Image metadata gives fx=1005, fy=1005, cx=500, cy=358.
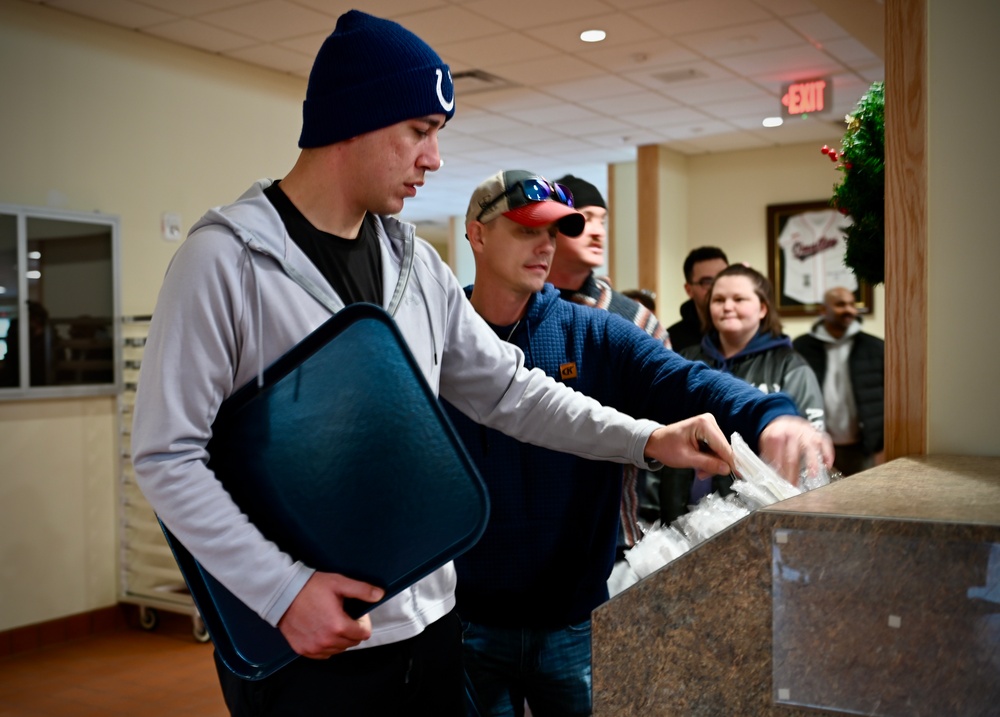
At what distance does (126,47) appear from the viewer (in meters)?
5.63

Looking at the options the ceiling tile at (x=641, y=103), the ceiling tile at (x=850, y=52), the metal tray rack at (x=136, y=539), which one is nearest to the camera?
the metal tray rack at (x=136, y=539)

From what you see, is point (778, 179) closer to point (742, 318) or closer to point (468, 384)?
point (742, 318)

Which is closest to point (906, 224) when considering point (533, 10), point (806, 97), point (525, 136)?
point (533, 10)

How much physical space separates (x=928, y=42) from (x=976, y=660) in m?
1.06

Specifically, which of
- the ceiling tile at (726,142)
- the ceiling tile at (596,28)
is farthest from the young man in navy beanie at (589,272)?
the ceiling tile at (726,142)

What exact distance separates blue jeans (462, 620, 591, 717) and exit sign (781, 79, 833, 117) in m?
6.60

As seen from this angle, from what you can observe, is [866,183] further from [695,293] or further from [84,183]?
[84,183]

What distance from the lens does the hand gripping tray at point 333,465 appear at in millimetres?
→ 1191

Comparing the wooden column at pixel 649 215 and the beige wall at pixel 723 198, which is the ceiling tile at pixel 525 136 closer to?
the wooden column at pixel 649 215

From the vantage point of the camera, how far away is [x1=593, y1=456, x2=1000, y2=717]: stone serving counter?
37.9 inches

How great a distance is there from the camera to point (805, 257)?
33.0 feet

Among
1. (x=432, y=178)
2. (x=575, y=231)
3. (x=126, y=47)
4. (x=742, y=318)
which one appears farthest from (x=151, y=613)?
(x=432, y=178)

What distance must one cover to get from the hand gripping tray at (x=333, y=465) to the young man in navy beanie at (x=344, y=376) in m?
0.02

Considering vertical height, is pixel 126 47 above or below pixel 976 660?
above
